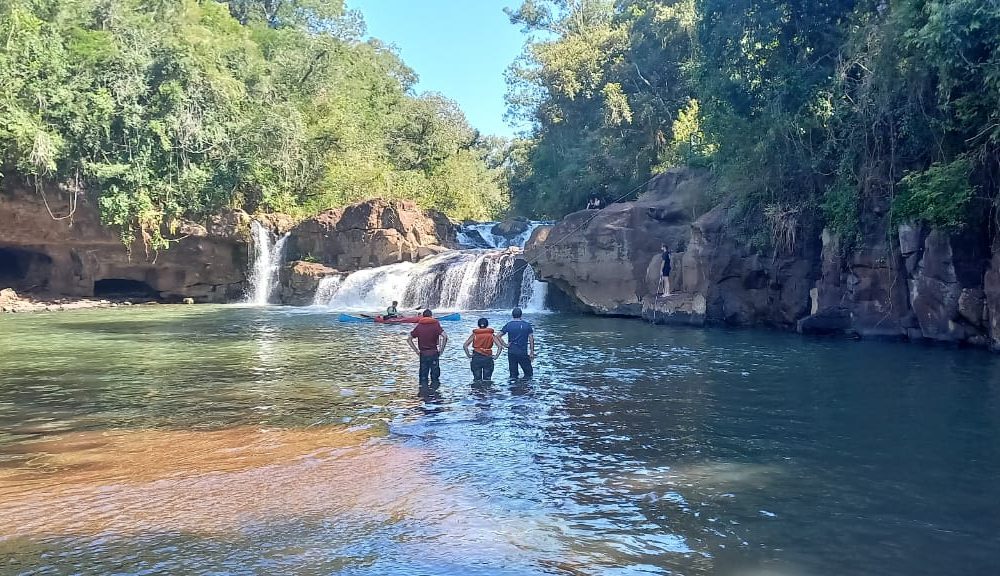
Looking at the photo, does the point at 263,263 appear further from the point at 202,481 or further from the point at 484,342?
the point at 202,481

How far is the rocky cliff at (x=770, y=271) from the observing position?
16.8 metres

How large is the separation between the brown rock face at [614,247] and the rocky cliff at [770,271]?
36 mm

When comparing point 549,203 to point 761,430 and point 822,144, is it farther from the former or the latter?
point 761,430

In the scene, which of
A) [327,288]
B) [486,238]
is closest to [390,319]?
[327,288]

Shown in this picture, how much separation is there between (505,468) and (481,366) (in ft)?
16.2

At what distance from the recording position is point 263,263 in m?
34.2

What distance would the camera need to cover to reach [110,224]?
30.7 m

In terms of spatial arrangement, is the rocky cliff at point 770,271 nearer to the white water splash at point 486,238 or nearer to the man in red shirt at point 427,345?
the white water splash at point 486,238

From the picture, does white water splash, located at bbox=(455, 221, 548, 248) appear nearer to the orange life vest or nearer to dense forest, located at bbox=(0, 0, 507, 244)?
dense forest, located at bbox=(0, 0, 507, 244)

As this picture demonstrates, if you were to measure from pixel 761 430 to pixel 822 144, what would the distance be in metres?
13.3

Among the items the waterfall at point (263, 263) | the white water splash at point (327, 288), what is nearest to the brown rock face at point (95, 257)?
the waterfall at point (263, 263)

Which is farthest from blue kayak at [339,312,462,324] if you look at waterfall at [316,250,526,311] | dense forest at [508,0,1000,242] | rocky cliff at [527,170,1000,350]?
dense forest at [508,0,1000,242]

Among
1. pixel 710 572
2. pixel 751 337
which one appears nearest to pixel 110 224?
pixel 751 337

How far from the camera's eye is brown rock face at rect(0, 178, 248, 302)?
99.2 feet
